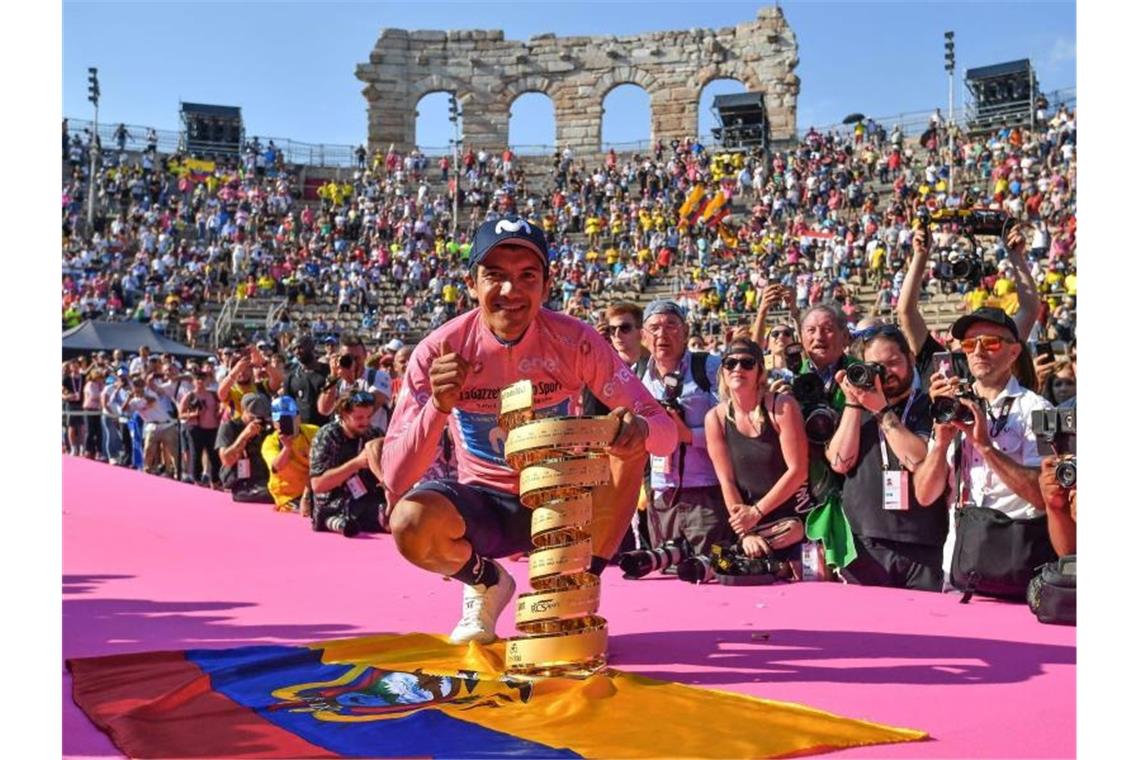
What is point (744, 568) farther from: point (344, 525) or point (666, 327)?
point (344, 525)

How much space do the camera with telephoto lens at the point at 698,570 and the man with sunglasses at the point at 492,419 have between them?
65.5 inches

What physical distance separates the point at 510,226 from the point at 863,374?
83.0 inches

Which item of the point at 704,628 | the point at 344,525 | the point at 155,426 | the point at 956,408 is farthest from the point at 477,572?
the point at 155,426

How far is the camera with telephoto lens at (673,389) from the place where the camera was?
6387 millimetres

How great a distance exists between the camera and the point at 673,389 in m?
6.47

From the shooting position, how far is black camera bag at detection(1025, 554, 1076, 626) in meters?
4.34

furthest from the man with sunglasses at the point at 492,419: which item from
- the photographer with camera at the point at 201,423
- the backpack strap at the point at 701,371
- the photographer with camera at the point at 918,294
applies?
the photographer with camera at the point at 201,423

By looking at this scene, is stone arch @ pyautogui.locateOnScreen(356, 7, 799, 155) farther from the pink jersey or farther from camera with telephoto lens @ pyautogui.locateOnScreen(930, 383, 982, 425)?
the pink jersey

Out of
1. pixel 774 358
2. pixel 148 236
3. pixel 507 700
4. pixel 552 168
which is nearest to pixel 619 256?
pixel 552 168

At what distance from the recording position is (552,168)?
3725 centimetres

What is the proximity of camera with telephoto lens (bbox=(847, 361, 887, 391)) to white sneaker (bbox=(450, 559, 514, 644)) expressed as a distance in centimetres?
193

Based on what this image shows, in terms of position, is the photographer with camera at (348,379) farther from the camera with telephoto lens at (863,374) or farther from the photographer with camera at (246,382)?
the camera with telephoto lens at (863,374)

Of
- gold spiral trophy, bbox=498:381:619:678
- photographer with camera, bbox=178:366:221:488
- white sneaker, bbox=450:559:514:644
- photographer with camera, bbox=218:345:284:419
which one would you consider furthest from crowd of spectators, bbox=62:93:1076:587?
gold spiral trophy, bbox=498:381:619:678

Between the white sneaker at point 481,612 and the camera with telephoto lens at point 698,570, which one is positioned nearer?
the white sneaker at point 481,612
